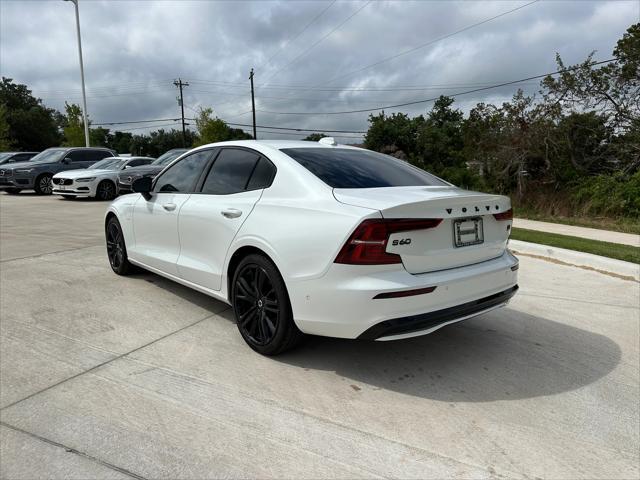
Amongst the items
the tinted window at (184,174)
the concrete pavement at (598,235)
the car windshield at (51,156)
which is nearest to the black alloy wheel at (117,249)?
the tinted window at (184,174)

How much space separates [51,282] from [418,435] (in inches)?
182

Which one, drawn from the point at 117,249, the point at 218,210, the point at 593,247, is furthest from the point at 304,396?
the point at 593,247

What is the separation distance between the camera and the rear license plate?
10.3 feet

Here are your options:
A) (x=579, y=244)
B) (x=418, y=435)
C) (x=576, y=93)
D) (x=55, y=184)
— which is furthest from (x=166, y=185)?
(x=576, y=93)

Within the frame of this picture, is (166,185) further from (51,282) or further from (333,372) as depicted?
(333,372)

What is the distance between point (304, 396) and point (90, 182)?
1503 centimetres

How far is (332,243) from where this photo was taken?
2.90 m

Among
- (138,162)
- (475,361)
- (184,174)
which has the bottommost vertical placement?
(475,361)

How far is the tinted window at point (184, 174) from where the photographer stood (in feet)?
14.5

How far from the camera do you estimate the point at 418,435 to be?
257cm

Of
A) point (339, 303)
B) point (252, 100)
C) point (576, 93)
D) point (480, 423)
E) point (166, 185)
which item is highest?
point (252, 100)

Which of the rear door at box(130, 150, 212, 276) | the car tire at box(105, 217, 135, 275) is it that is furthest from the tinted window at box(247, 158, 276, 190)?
the car tire at box(105, 217, 135, 275)

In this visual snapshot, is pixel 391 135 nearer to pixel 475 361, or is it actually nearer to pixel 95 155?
pixel 95 155

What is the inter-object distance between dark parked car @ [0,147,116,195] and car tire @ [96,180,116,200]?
11.3 feet
